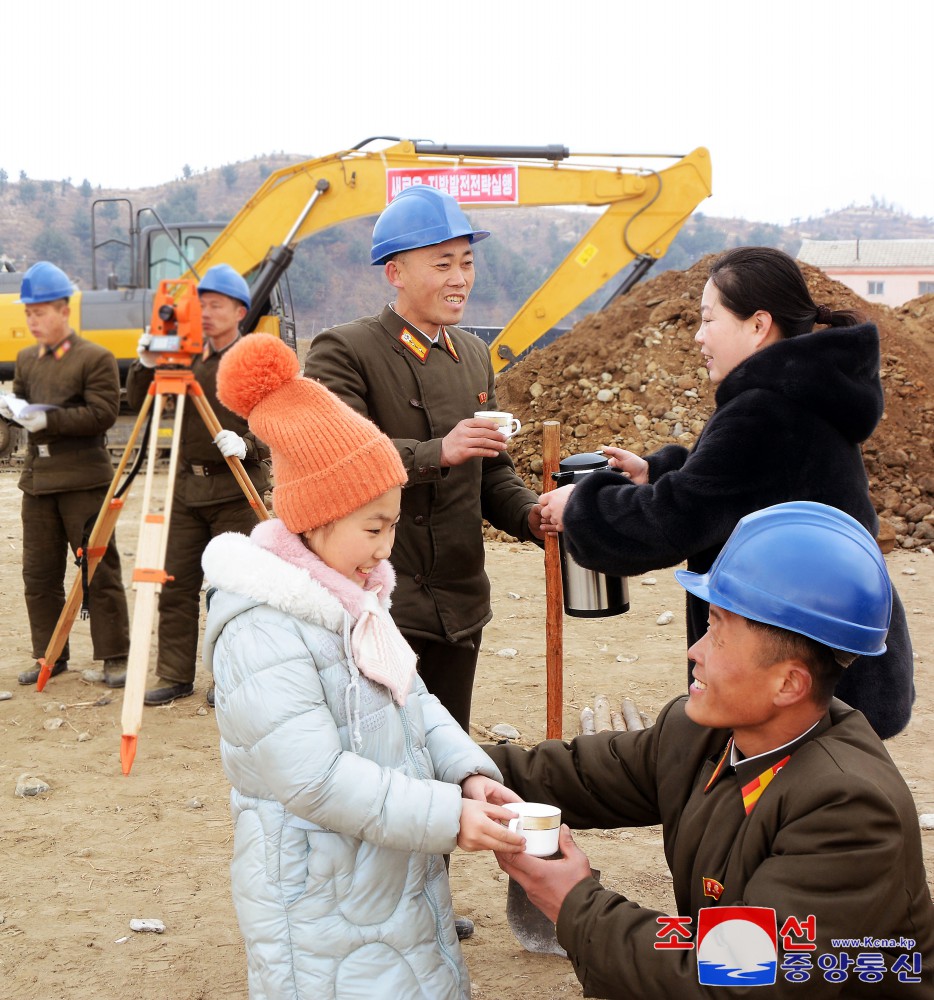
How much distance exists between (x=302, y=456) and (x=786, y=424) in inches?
45.3

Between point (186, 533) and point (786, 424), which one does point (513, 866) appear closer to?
point (786, 424)

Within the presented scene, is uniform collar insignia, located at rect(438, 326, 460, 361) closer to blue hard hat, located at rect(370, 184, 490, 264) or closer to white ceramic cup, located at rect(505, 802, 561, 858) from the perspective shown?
blue hard hat, located at rect(370, 184, 490, 264)

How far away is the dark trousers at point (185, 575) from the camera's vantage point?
579cm

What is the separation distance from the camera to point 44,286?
5883mm

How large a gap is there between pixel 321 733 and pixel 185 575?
4.08 meters

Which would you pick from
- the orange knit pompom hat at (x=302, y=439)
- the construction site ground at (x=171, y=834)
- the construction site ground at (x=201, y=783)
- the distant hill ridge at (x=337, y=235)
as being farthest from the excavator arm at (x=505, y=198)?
the distant hill ridge at (x=337, y=235)

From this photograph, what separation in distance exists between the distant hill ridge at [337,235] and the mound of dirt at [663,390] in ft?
132

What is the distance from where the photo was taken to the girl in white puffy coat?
1997 mm

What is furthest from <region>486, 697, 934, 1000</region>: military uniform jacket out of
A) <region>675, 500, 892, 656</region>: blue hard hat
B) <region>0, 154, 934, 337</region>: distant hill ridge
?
<region>0, 154, 934, 337</region>: distant hill ridge

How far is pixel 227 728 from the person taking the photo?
2068mm

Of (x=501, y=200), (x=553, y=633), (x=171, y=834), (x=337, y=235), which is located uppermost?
(x=337, y=235)

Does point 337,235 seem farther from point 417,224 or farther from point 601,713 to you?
point 417,224

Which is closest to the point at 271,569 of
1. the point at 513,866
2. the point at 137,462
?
the point at 513,866

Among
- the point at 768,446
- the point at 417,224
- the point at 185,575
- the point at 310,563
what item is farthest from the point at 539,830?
the point at 185,575
